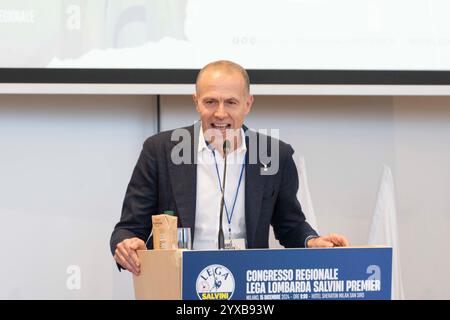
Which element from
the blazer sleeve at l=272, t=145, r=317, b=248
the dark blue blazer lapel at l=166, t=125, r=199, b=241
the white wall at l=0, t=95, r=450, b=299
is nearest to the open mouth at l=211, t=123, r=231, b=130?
the dark blue blazer lapel at l=166, t=125, r=199, b=241

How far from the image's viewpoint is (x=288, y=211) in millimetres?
2551

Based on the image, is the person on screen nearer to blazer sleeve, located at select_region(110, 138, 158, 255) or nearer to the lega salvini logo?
blazer sleeve, located at select_region(110, 138, 158, 255)

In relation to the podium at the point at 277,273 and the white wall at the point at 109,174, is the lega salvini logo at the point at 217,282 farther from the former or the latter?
the white wall at the point at 109,174

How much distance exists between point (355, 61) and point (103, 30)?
1200 millimetres

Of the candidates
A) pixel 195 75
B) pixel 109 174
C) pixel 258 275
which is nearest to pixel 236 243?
pixel 258 275

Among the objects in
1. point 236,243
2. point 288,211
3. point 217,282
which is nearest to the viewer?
point 217,282

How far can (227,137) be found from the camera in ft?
7.89

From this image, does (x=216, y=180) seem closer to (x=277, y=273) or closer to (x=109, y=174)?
(x=277, y=273)

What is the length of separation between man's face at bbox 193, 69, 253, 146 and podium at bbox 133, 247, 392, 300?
73 centimetres

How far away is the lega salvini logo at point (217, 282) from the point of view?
1.68 m

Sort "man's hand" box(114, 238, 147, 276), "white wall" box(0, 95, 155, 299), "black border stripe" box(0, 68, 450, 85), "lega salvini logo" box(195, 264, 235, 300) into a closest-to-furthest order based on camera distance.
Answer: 1. "lega salvini logo" box(195, 264, 235, 300)
2. "man's hand" box(114, 238, 147, 276)
3. "black border stripe" box(0, 68, 450, 85)
4. "white wall" box(0, 95, 155, 299)

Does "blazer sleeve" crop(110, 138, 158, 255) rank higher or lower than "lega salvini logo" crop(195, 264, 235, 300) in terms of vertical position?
higher

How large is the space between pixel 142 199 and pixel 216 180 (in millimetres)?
242

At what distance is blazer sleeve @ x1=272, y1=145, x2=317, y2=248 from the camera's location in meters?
2.52
